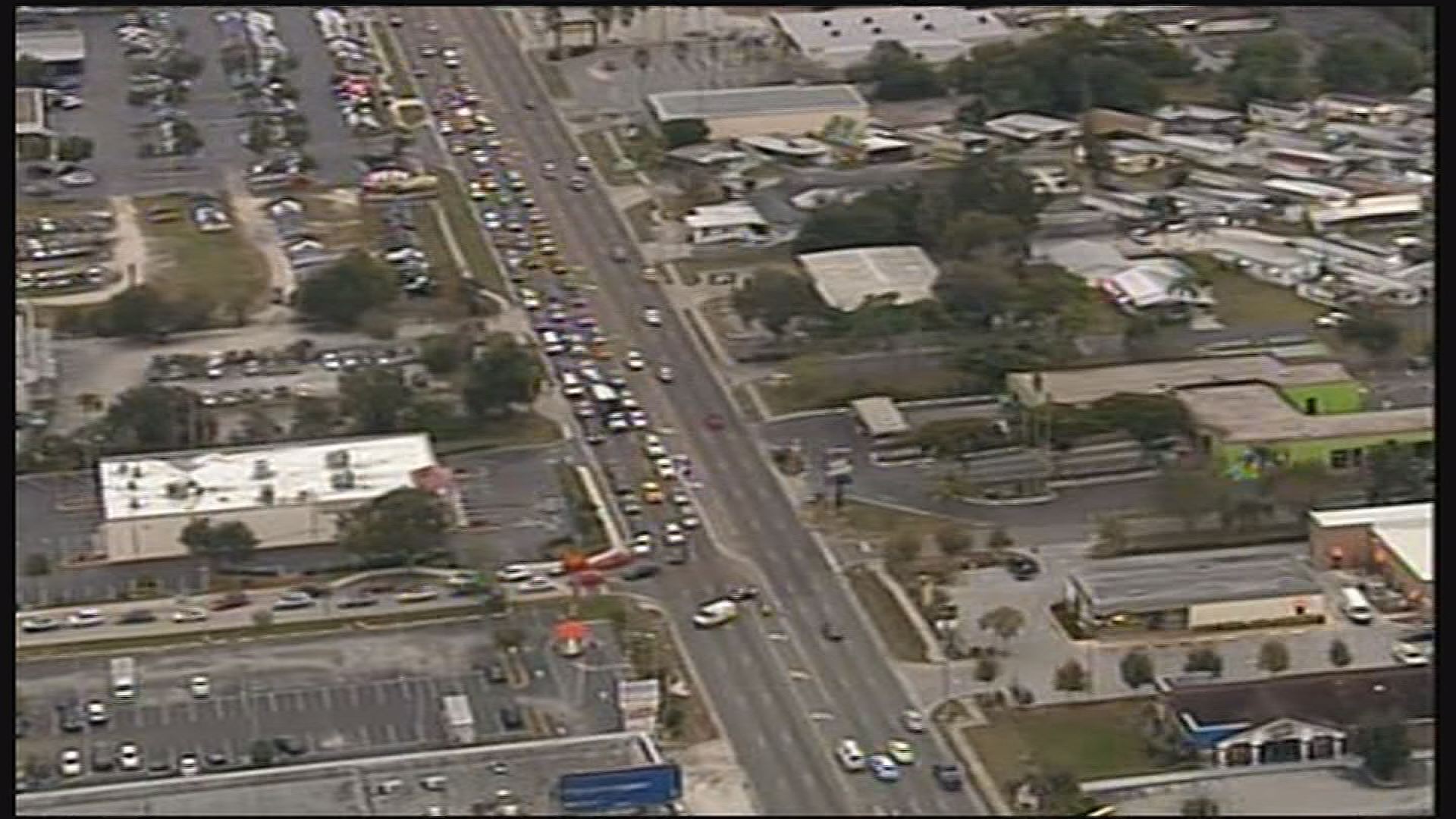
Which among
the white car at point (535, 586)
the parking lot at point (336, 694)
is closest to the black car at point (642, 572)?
the white car at point (535, 586)

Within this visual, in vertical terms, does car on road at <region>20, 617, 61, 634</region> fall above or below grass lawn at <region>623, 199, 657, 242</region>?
above

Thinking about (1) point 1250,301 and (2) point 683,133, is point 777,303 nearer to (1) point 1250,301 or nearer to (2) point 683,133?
(1) point 1250,301

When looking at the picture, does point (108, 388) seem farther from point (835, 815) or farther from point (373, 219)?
point (835, 815)

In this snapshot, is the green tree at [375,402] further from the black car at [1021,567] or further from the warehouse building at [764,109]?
the warehouse building at [764,109]

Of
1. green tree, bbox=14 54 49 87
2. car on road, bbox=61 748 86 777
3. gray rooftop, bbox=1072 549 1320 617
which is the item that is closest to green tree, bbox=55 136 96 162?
green tree, bbox=14 54 49 87

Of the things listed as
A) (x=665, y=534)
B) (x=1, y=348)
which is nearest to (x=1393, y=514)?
(x=665, y=534)

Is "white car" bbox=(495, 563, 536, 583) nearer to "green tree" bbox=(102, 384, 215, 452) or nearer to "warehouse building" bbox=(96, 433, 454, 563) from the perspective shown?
"warehouse building" bbox=(96, 433, 454, 563)
